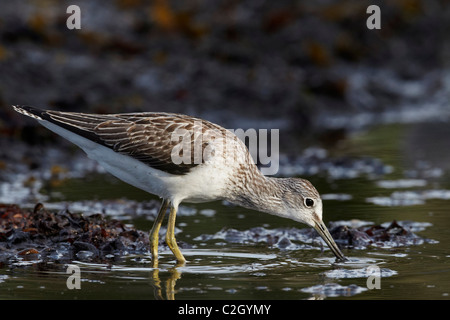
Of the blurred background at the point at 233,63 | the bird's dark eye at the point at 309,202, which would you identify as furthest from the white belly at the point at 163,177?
the blurred background at the point at 233,63

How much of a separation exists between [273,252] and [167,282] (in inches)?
61.9

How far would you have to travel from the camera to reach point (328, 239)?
8.58m

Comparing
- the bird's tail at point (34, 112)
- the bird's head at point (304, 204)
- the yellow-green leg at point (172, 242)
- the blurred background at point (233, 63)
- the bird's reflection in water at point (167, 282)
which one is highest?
the blurred background at point (233, 63)

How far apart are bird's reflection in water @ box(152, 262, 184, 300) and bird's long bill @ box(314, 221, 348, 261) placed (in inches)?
60.1

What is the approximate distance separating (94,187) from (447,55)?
44.4ft

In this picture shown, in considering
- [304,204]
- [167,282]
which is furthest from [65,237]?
[304,204]

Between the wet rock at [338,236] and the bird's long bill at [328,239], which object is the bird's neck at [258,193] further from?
the bird's long bill at [328,239]

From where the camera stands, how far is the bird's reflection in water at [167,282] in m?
7.00

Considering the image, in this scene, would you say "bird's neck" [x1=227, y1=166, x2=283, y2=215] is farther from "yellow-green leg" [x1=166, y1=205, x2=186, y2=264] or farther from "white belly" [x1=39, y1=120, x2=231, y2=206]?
"yellow-green leg" [x1=166, y1=205, x2=186, y2=264]

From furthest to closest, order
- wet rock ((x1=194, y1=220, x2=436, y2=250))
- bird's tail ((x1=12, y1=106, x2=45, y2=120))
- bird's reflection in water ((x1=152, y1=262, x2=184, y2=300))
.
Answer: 1. wet rock ((x1=194, y1=220, x2=436, y2=250))
2. bird's tail ((x1=12, y1=106, x2=45, y2=120))
3. bird's reflection in water ((x1=152, y1=262, x2=184, y2=300))

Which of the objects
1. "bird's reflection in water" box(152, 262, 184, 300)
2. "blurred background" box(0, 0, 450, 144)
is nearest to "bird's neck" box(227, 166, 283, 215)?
"bird's reflection in water" box(152, 262, 184, 300)

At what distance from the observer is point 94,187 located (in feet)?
39.6

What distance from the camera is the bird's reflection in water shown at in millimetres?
6996
